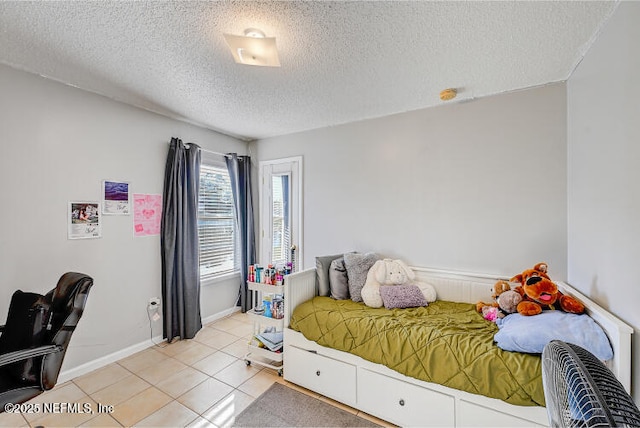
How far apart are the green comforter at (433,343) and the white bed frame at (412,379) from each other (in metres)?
0.08

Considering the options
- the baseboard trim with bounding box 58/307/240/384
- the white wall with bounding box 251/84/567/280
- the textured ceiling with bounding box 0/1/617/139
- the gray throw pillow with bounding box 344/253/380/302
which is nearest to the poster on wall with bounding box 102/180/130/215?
the textured ceiling with bounding box 0/1/617/139

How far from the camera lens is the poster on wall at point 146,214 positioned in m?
2.73

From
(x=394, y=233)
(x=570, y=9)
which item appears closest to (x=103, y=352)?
(x=394, y=233)

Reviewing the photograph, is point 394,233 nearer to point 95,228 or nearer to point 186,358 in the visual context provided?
point 186,358

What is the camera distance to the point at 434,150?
267 cm

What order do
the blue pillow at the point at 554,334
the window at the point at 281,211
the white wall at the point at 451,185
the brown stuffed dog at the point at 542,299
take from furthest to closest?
the window at the point at 281,211, the white wall at the point at 451,185, the brown stuffed dog at the point at 542,299, the blue pillow at the point at 554,334

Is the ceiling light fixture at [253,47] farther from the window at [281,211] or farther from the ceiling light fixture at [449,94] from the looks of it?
the window at [281,211]

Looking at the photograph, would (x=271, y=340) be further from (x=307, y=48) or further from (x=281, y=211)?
(x=307, y=48)

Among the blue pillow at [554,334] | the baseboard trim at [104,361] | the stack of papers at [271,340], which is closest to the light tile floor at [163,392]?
the baseboard trim at [104,361]

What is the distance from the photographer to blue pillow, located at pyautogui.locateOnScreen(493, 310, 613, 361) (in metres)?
1.40

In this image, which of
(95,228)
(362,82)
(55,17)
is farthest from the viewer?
(95,228)

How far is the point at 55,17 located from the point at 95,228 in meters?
1.61

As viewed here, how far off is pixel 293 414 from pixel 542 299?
1.82 metres

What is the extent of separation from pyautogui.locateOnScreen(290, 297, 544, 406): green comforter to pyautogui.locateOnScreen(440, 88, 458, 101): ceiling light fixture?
1.79m
